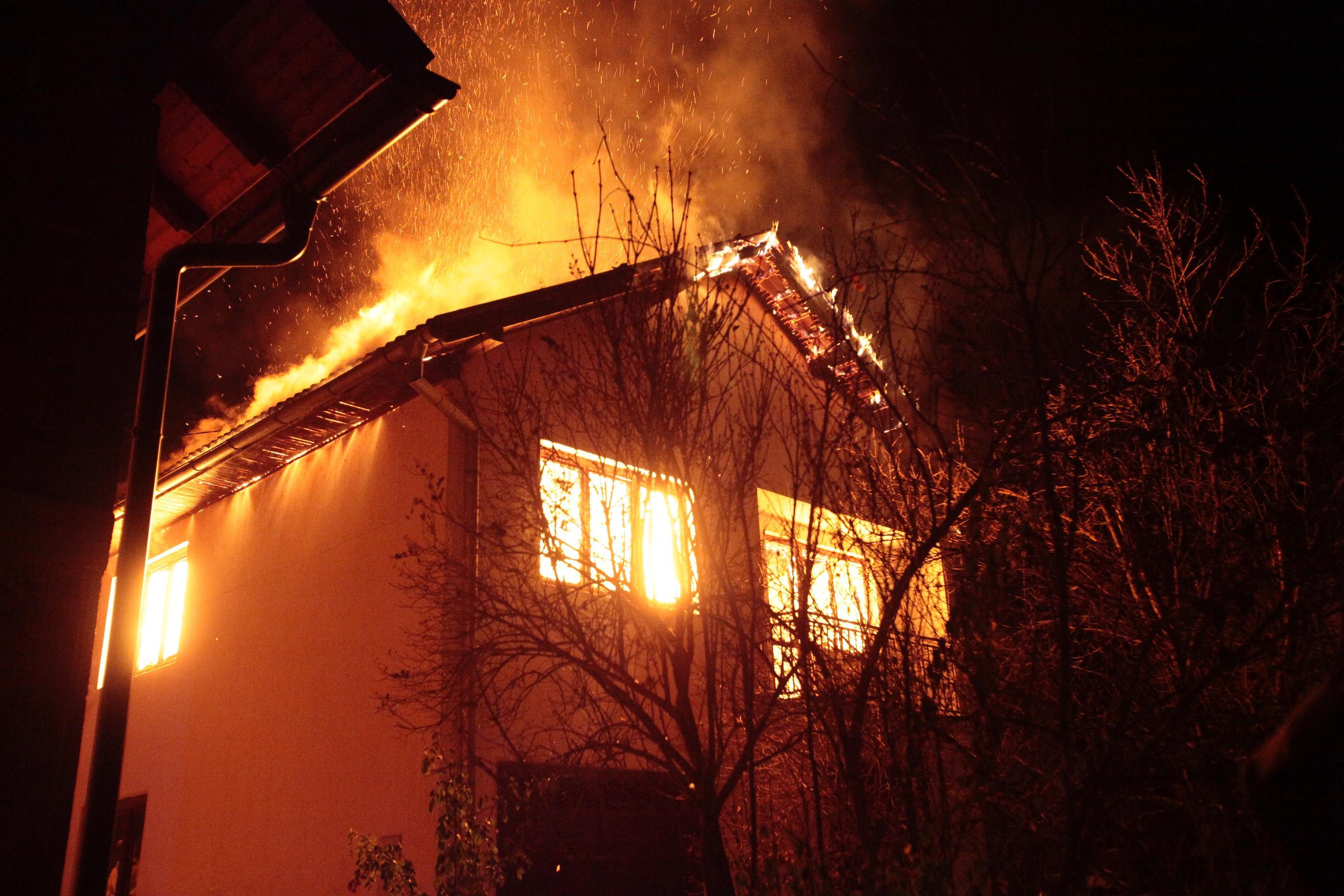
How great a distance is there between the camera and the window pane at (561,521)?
23.0 ft

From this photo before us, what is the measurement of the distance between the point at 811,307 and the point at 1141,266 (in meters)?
4.91

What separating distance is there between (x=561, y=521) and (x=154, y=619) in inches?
307

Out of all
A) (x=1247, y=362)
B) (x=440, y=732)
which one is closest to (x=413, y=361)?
(x=440, y=732)

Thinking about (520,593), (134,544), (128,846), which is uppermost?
(520,593)

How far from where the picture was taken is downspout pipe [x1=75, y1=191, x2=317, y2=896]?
436cm

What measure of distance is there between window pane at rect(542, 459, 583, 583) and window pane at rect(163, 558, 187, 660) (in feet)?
18.0

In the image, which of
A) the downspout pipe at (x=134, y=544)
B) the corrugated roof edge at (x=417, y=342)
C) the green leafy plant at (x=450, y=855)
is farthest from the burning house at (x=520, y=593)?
the downspout pipe at (x=134, y=544)

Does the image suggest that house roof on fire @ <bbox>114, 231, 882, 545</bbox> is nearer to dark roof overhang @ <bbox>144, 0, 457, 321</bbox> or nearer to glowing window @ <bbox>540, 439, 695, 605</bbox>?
glowing window @ <bbox>540, 439, 695, 605</bbox>

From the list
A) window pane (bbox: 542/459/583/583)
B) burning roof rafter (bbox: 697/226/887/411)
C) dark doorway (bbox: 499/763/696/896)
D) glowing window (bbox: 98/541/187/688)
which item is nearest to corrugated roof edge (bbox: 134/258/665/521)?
window pane (bbox: 542/459/583/583)

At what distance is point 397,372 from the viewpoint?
31.1 ft

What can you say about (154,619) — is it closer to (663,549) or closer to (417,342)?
(417,342)

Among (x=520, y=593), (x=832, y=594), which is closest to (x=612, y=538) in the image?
(x=520, y=593)

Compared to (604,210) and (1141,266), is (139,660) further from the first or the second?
(1141,266)

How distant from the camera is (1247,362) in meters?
7.59
